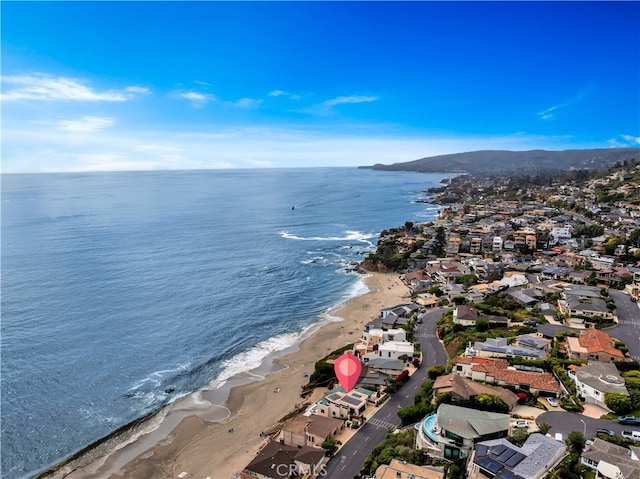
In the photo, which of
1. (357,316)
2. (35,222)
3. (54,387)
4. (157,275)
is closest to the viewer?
(54,387)

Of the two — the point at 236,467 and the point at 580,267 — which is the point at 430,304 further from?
the point at 236,467

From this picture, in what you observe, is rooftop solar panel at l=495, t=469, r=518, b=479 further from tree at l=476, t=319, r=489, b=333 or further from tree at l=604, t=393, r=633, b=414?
tree at l=476, t=319, r=489, b=333

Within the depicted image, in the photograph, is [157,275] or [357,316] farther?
[157,275]

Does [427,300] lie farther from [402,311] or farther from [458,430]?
[458,430]

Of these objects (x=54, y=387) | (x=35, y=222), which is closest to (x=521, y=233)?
(x=54, y=387)

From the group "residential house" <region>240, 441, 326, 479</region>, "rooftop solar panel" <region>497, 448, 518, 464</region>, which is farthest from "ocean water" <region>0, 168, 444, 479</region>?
"rooftop solar panel" <region>497, 448, 518, 464</region>

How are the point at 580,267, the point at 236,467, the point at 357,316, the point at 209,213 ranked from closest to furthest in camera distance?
the point at 236,467, the point at 357,316, the point at 580,267, the point at 209,213

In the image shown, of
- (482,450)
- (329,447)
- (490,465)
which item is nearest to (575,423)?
(482,450)

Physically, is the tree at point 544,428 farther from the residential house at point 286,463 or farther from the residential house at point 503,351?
the residential house at point 286,463
